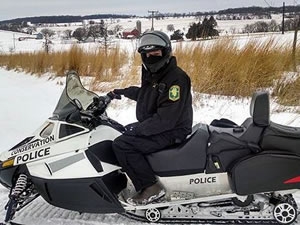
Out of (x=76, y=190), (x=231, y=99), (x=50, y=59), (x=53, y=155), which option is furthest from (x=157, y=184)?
(x=50, y=59)

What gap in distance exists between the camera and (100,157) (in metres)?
2.88

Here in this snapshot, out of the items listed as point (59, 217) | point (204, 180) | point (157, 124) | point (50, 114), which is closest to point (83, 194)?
point (59, 217)

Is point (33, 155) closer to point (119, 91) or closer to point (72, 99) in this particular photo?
point (72, 99)

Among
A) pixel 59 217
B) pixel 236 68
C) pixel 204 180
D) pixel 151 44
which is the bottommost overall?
pixel 59 217

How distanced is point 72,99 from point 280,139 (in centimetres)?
141

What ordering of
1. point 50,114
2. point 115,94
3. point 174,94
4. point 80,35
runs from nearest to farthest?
point 174,94 → point 115,94 → point 50,114 → point 80,35

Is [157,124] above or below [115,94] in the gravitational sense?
below

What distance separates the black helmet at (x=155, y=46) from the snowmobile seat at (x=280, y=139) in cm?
81

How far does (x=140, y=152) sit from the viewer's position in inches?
111

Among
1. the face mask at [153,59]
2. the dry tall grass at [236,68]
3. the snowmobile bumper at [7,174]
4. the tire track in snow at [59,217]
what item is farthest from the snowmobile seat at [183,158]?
the dry tall grass at [236,68]

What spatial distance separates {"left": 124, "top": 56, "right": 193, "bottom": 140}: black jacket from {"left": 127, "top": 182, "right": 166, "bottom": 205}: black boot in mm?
360

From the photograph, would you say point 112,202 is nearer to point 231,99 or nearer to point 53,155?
point 53,155

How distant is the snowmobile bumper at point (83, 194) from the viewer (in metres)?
2.84

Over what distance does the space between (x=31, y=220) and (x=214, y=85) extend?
4096 millimetres
